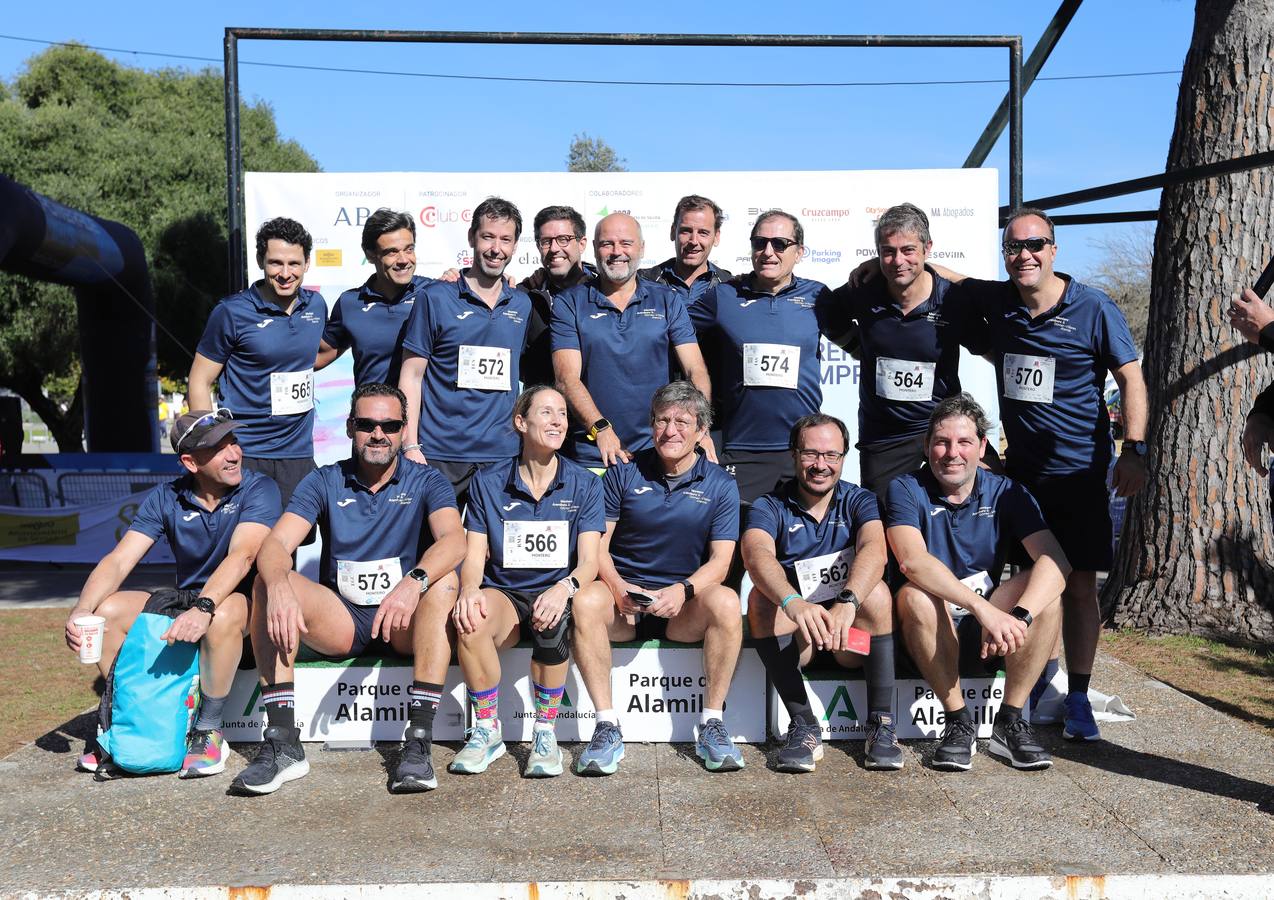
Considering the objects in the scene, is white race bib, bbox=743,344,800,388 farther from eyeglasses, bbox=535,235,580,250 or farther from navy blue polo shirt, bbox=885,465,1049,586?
eyeglasses, bbox=535,235,580,250

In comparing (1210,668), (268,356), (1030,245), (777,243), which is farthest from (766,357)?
(1210,668)

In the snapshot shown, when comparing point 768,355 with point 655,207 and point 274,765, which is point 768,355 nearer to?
point 655,207

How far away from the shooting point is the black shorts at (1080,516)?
436cm

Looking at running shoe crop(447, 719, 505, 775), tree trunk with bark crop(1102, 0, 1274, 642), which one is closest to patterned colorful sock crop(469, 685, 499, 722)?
running shoe crop(447, 719, 505, 775)

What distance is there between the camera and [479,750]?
4.05 metres

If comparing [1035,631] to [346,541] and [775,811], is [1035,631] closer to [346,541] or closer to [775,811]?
[775,811]

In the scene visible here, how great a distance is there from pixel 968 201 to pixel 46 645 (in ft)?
20.8

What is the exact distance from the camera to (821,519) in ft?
14.1

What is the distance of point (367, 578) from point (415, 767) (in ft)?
2.56

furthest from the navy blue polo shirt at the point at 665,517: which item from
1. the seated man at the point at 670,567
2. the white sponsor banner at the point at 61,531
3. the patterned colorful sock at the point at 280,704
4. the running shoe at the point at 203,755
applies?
the white sponsor banner at the point at 61,531

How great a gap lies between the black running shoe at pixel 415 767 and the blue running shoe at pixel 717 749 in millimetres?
999

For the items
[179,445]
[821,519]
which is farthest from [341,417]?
[821,519]

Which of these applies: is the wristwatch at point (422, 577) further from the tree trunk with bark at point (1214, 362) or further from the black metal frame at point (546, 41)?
the tree trunk with bark at point (1214, 362)

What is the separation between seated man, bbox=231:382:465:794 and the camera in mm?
3979
